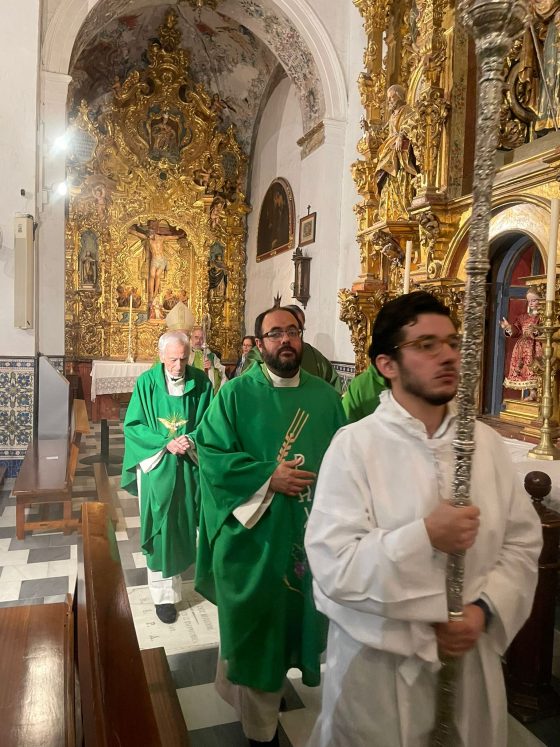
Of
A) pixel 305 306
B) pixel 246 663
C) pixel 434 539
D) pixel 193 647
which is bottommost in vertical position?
pixel 193 647

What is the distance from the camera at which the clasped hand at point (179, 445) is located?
355 centimetres

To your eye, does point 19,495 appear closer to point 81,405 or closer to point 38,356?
point 38,356

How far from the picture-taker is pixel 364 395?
11.8ft

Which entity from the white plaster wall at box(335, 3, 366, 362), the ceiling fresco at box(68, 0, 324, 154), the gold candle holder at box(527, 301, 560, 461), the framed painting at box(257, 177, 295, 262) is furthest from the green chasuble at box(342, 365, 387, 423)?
the ceiling fresco at box(68, 0, 324, 154)

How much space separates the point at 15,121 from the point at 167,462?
487 cm

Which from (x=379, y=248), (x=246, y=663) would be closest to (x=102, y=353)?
(x=379, y=248)

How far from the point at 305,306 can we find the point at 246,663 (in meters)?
6.67

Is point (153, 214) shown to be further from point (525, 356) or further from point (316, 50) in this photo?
point (525, 356)

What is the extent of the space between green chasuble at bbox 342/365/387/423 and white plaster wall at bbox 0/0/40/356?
4.59 metres

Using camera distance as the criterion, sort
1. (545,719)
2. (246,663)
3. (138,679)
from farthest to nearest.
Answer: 1. (545,719)
2. (246,663)
3. (138,679)

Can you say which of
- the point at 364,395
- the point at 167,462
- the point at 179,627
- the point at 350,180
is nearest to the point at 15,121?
the point at 350,180

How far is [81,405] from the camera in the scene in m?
7.73

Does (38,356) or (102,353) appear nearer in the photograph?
(38,356)

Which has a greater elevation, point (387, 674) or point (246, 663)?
point (387, 674)
